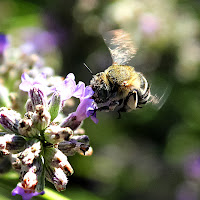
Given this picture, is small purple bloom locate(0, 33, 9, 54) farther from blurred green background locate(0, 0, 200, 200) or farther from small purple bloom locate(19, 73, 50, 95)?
blurred green background locate(0, 0, 200, 200)

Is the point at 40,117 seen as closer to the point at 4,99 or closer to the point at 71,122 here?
the point at 71,122

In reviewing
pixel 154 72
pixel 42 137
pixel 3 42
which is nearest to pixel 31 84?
pixel 42 137

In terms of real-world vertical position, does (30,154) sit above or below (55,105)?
below

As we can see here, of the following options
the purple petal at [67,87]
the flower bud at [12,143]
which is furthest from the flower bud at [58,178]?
the purple petal at [67,87]

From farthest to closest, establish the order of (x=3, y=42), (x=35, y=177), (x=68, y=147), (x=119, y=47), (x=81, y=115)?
(x=3, y=42), (x=119, y=47), (x=81, y=115), (x=68, y=147), (x=35, y=177)

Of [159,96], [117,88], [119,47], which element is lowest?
[159,96]

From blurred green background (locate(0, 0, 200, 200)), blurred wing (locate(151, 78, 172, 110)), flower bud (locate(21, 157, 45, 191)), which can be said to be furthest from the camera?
blurred green background (locate(0, 0, 200, 200))

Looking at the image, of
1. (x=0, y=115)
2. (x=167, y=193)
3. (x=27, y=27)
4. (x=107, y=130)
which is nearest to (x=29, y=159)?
(x=0, y=115)

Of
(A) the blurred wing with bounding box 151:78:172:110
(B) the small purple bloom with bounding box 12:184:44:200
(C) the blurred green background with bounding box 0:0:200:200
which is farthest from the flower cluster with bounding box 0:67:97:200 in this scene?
(C) the blurred green background with bounding box 0:0:200:200
